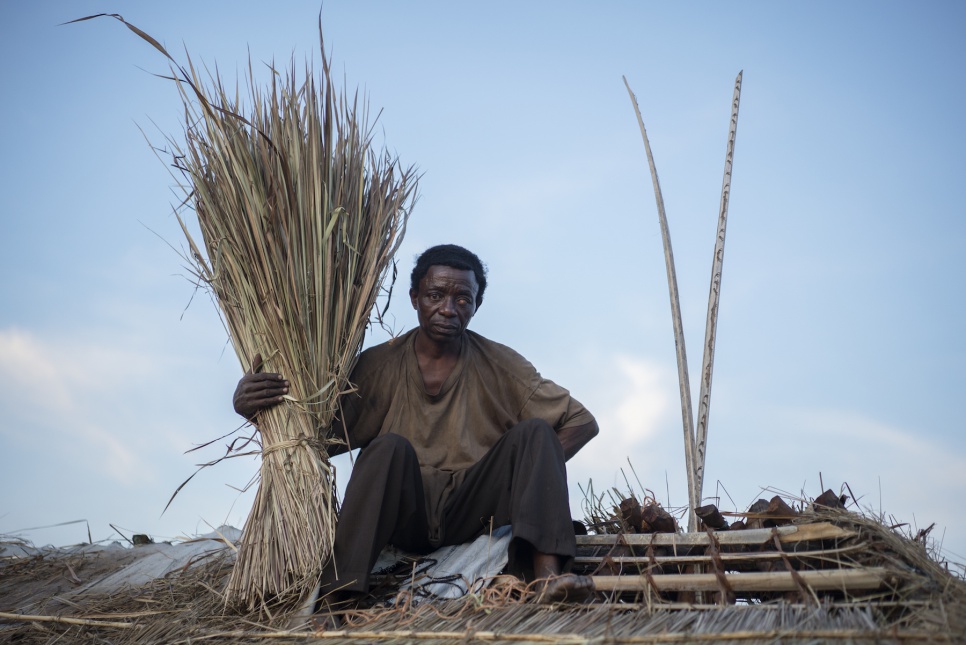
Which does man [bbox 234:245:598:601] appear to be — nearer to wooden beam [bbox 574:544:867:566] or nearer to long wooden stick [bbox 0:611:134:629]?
wooden beam [bbox 574:544:867:566]

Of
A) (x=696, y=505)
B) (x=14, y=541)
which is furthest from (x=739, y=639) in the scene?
(x=14, y=541)

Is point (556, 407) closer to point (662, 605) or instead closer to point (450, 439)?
point (450, 439)

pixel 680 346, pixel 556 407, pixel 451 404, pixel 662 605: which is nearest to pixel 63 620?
pixel 451 404

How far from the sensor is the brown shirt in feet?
9.89

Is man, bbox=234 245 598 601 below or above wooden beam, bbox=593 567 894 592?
above

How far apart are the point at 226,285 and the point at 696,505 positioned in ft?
5.76

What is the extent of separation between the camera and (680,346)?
3393 mm

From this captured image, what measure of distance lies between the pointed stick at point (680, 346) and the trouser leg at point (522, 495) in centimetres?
66

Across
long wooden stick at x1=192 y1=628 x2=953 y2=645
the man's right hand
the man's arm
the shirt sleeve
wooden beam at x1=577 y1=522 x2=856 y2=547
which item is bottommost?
long wooden stick at x1=192 y1=628 x2=953 y2=645

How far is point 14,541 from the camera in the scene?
3900mm

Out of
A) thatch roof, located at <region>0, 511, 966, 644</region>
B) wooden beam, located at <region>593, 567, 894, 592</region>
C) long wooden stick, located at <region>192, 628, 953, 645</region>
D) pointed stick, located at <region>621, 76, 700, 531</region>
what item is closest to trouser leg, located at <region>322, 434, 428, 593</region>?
thatch roof, located at <region>0, 511, 966, 644</region>

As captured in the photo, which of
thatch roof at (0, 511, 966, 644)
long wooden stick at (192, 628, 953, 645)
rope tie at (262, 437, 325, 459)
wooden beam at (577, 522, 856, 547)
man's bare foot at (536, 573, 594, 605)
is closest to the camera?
long wooden stick at (192, 628, 953, 645)

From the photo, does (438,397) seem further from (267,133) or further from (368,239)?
(267,133)

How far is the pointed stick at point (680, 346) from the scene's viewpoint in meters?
3.12
